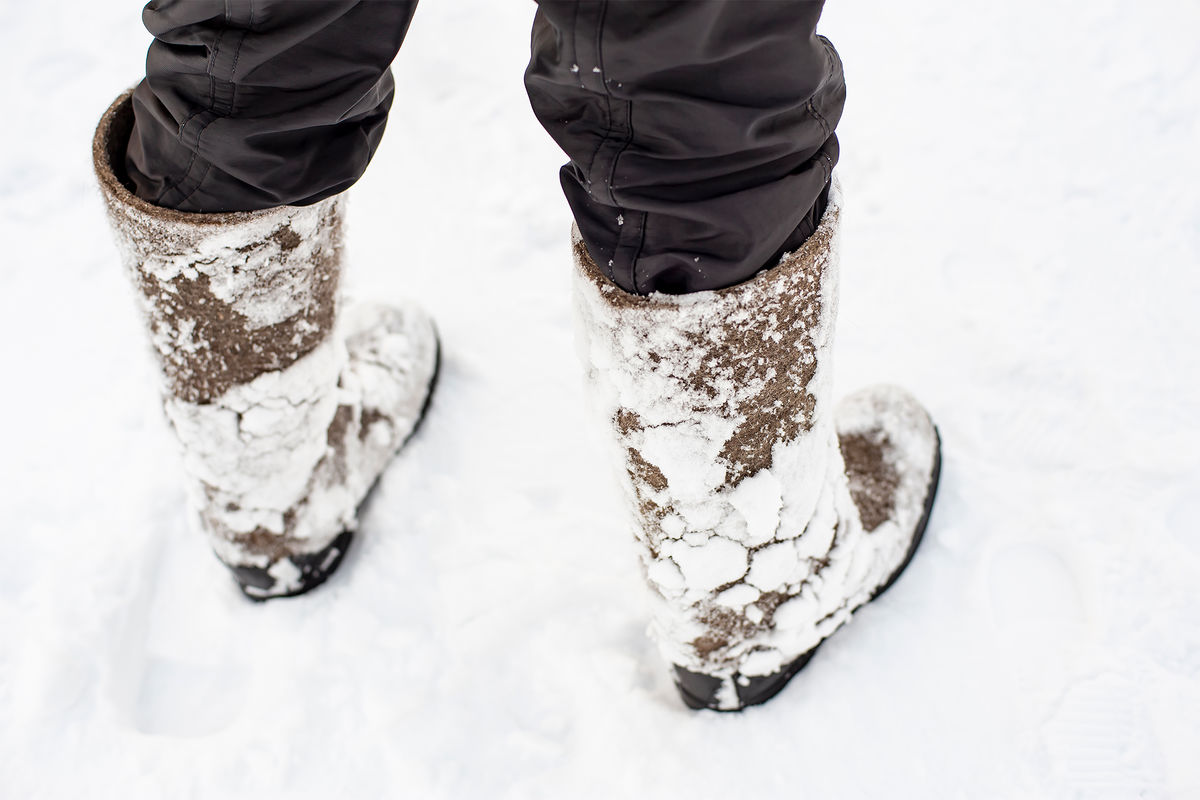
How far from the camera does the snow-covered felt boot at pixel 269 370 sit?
903 millimetres

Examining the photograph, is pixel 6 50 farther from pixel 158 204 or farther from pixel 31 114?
pixel 158 204

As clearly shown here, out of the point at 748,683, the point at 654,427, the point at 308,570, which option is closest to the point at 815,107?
the point at 654,427

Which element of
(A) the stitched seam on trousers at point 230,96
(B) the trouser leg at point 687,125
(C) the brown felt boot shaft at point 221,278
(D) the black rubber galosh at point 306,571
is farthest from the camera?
(D) the black rubber galosh at point 306,571

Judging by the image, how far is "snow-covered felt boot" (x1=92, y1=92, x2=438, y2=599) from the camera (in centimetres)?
90

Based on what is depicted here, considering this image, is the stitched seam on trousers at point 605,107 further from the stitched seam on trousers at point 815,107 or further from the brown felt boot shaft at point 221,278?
the brown felt boot shaft at point 221,278

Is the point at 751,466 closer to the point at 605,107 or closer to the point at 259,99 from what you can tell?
the point at 605,107

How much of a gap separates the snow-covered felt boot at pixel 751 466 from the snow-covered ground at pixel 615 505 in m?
0.09

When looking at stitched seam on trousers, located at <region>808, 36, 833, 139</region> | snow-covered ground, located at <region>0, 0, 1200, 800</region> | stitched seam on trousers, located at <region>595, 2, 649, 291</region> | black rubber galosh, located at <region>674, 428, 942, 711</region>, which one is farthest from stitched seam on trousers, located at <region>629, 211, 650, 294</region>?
black rubber galosh, located at <region>674, 428, 942, 711</region>

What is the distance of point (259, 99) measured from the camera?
0.78 meters

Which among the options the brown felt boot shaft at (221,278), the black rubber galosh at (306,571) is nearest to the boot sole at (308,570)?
the black rubber galosh at (306,571)

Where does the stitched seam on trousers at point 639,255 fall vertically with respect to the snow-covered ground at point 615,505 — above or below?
above

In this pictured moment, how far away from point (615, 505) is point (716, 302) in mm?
644

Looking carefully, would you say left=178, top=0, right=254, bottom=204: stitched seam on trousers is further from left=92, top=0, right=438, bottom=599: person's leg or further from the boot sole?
the boot sole

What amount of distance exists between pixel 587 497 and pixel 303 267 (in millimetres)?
526
